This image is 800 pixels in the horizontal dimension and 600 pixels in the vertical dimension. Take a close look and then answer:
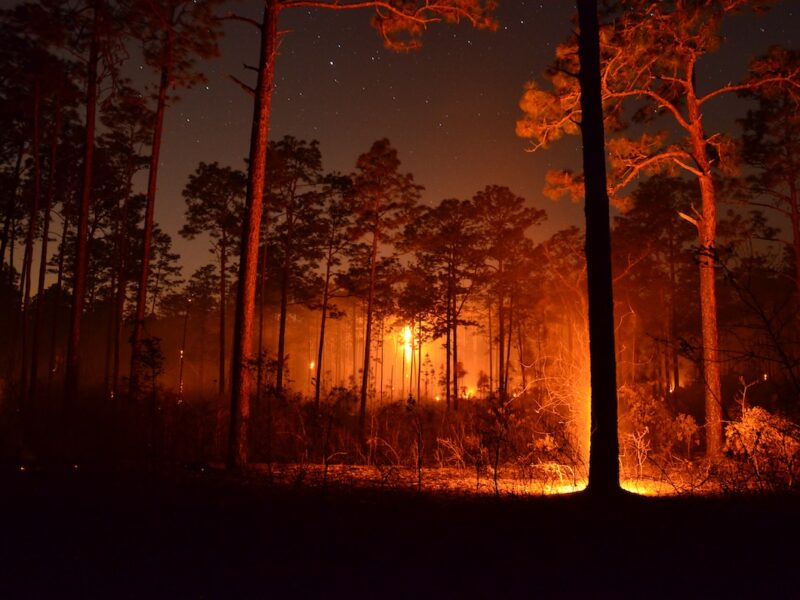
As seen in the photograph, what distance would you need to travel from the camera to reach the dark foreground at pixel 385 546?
3.79 meters

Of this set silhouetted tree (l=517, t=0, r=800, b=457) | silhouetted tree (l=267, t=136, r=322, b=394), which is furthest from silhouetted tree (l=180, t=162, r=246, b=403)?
silhouetted tree (l=517, t=0, r=800, b=457)

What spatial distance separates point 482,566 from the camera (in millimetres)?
4148

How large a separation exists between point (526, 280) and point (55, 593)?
3239 centimetres

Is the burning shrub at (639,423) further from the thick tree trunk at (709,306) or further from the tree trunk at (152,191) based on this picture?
the tree trunk at (152,191)

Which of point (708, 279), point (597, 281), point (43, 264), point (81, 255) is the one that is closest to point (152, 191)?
point (81, 255)

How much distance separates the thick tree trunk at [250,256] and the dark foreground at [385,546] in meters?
3.17

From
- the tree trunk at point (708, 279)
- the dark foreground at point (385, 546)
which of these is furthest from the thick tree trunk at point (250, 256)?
the tree trunk at point (708, 279)

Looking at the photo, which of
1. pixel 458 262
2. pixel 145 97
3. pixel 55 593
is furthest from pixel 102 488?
pixel 458 262

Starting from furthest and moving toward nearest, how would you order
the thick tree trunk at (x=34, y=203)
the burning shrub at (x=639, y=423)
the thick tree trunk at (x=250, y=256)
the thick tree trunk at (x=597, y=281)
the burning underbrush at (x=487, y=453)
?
1. the thick tree trunk at (x=34, y=203)
2. the burning shrub at (x=639, y=423)
3. the thick tree trunk at (x=250, y=256)
4. the burning underbrush at (x=487, y=453)
5. the thick tree trunk at (x=597, y=281)

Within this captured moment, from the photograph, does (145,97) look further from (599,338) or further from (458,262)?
(458,262)

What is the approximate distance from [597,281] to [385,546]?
4812 millimetres

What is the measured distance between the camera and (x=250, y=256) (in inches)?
401

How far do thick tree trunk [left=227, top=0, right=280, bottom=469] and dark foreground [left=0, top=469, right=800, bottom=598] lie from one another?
3172 mm

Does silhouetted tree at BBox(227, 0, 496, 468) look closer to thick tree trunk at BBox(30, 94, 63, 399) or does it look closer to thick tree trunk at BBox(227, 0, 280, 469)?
thick tree trunk at BBox(227, 0, 280, 469)
